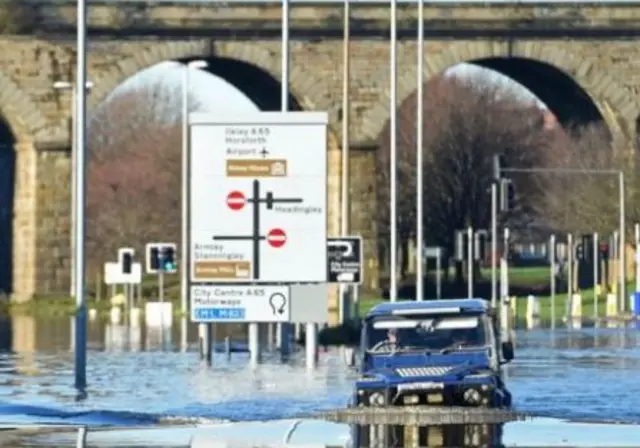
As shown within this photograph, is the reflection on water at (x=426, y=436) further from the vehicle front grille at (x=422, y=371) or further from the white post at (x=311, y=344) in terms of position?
the white post at (x=311, y=344)

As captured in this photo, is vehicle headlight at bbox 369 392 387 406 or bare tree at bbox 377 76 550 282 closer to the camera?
vehicle headlight at bbox 369 392 387 406

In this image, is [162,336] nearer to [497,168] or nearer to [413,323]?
[497,168]

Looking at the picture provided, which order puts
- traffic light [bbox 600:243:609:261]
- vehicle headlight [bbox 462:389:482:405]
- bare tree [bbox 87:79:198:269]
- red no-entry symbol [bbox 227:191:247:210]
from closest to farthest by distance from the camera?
vehicle headlight [bbox 462:389:482:405] < red no-entry symbol [bbox 227:191:247:210] < traffic light [bbox 600:243:609:261] < bare tree [bbox 87:79:198:269]

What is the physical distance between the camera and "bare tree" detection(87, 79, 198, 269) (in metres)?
119

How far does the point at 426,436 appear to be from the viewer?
84.5 feet

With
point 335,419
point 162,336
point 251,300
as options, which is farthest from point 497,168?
point 335,419

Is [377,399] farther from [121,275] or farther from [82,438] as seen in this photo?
[121,275]

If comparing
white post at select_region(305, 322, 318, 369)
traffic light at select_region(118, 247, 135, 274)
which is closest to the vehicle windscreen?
white post at select_region(305, 322, 318, 369)

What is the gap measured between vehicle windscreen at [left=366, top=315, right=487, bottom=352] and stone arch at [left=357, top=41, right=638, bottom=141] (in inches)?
2363

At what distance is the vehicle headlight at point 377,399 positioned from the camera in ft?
90.6

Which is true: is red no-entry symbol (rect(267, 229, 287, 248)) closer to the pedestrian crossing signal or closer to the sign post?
the sign post

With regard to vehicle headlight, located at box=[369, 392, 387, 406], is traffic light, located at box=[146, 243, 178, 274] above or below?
above

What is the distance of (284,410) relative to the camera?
3195cm

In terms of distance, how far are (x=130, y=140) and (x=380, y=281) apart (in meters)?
52.2
